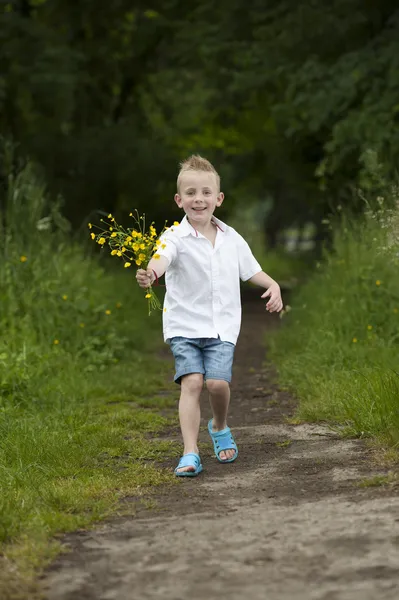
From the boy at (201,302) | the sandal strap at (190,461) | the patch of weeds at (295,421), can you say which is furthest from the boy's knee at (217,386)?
the patch of weeds at (295,421)

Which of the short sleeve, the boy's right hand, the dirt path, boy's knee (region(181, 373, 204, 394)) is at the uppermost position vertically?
the short sleeve

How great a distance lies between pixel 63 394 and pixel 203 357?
2073 mm

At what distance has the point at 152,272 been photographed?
5.29 m

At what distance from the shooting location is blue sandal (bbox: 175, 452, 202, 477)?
17.3 feet

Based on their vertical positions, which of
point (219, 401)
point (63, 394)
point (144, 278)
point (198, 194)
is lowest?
point (63, 394)

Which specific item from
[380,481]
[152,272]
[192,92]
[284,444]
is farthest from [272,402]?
[192,92]

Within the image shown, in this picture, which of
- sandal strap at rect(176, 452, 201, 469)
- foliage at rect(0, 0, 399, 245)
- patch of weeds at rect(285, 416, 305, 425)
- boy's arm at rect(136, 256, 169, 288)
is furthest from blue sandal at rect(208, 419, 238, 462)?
foliage at rect(0, 0, 399, 245)

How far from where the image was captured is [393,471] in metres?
4.77

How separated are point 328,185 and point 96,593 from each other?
37.6 ft

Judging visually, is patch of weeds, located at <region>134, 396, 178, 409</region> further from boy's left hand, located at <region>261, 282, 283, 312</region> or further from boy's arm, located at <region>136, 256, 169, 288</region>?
boy's arm, located at <region>136, 256, 169, 288</region>

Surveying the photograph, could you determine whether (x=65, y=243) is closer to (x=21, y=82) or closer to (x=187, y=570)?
(x=21, y=82)

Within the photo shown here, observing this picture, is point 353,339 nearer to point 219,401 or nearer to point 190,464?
point 219,401

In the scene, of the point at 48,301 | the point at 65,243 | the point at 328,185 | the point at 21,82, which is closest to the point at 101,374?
the point at 48,301

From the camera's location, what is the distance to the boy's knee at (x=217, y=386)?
5566 mm
